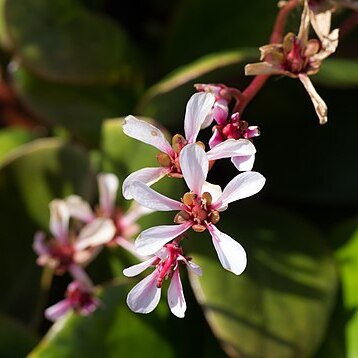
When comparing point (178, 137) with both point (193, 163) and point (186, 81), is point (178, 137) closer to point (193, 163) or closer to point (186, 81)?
point (193, 163)

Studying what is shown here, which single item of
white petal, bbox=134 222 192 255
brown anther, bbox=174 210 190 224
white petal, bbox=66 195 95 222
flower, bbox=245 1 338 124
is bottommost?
white petal, bbox=66 195 95 222

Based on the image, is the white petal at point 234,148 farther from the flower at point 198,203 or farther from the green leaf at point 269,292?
the green leaf at point 269,292

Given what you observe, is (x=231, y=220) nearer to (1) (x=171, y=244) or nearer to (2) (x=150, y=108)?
(2) (x=150, y=108)

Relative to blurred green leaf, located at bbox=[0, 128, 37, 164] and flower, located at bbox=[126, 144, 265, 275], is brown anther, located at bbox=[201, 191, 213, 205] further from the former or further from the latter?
blurred green leaf, located at bbox=[0, 128, 37, 164]

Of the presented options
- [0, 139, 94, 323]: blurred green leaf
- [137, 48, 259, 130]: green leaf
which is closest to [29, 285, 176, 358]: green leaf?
[0, 139, 94, 323]: blurred green leaf

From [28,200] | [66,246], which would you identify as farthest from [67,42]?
[66,246]

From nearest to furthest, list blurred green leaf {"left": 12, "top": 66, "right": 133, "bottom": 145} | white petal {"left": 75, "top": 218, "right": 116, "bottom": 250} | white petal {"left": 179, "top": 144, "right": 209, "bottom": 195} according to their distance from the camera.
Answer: white petal {"left": 179, "top": 144, "right": 209, "bottom": 195}, white petal {"left": 75, "top": 218, "right": 116, "bottom": 250}, blurred green leaf {"left": 12, "top": 66, "right": 133, "bottom": 145}

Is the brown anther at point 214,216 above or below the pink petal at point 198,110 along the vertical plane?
below

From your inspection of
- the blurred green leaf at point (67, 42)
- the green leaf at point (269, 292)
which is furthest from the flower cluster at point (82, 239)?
the blurred green leaf at point (67, 42)
